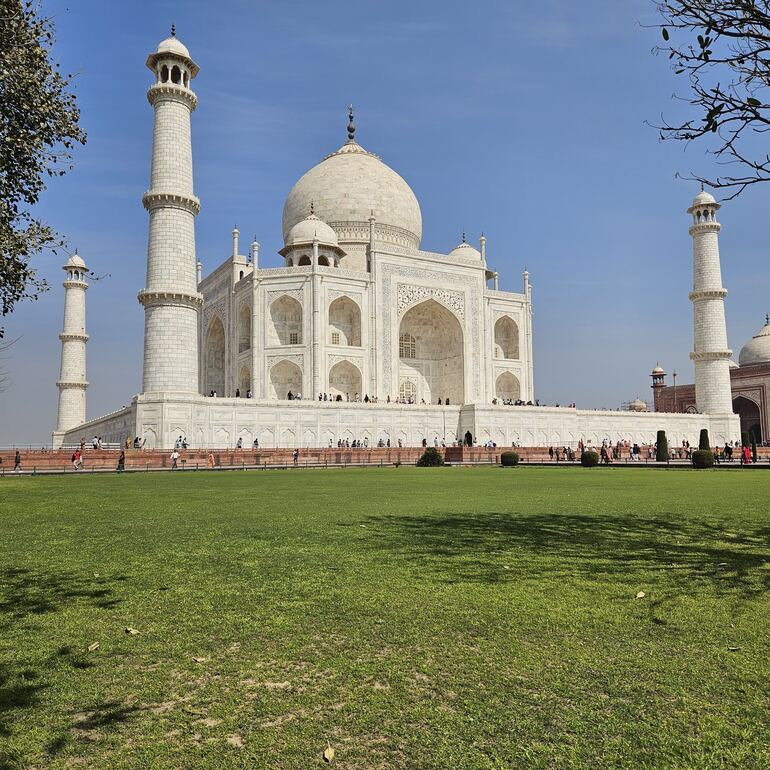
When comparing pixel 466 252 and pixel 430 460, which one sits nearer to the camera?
pixel 430 460

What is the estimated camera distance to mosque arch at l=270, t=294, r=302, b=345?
33344 mm

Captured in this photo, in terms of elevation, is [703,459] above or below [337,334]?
below

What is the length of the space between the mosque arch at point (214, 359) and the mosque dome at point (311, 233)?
6.76 metres

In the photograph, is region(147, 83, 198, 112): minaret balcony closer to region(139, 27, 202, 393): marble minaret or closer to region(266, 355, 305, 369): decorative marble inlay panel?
region(139, 27, 202, 393): marble minaret

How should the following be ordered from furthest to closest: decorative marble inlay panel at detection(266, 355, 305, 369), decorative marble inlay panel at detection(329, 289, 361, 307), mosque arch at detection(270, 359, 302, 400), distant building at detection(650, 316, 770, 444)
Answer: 1. distant building at detection(650, 316, 770, 444)
2. decorative marble inlay panel at detection(329, 289, 361, 307)
3. mosque arch at detection(270, 359, 302, 400)
4. decorative marble inlay panel at detection(266, 355, 305, 369)

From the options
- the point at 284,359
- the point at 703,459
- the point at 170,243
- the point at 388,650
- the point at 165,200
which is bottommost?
the point at 388,650

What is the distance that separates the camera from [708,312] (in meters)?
37.7

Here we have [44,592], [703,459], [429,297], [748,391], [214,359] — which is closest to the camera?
[44,592]

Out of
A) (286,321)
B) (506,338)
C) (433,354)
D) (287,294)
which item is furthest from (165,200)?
(506,338)

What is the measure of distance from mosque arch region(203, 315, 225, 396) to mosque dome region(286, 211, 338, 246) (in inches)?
266

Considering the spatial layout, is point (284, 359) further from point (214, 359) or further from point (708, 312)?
point (708, 312)

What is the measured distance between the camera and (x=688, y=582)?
395 cm

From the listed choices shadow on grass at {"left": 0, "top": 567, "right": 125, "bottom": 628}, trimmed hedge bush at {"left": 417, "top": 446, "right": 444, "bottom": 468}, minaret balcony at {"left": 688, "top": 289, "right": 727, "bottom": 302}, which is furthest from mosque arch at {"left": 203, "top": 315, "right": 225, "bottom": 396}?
shadow on grass at {"left": 0, "top": 567, "right": 125, "bottom": 628}

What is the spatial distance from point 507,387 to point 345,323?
1043cm
